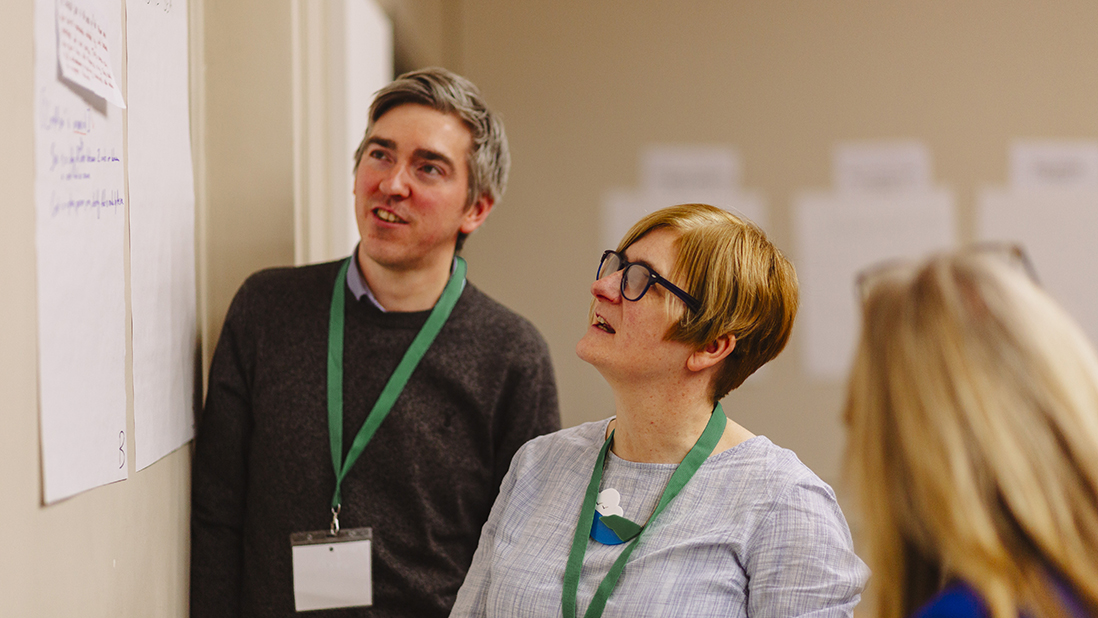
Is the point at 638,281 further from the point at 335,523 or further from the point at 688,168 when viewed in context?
the point at 688,168

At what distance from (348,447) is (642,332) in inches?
24.1

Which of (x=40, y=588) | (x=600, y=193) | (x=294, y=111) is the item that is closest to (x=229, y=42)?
(x=294, y=111)

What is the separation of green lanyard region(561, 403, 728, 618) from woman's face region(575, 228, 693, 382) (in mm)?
113

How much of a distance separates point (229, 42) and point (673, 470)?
1.22m

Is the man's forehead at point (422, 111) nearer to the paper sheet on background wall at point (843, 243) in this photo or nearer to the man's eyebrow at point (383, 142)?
the man's eyebrow at point (383, 142)

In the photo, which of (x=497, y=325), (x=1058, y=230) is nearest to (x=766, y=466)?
(x=497, y=325)

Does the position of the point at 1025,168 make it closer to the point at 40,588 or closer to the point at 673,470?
the point at 673,470

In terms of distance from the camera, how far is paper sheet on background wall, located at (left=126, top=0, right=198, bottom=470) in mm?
1238

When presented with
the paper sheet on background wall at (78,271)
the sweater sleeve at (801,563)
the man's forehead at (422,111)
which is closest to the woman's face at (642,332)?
the sweater sleeve at (801,563)

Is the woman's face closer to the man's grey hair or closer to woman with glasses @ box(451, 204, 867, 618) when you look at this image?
woman with glasses @ box(451, 204, 867, 618)

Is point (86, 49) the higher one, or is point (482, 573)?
point (86, 49)

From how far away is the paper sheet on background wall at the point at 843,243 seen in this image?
2.84m

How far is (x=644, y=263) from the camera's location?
1259 mm

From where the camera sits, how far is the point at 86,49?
105 centimetres
